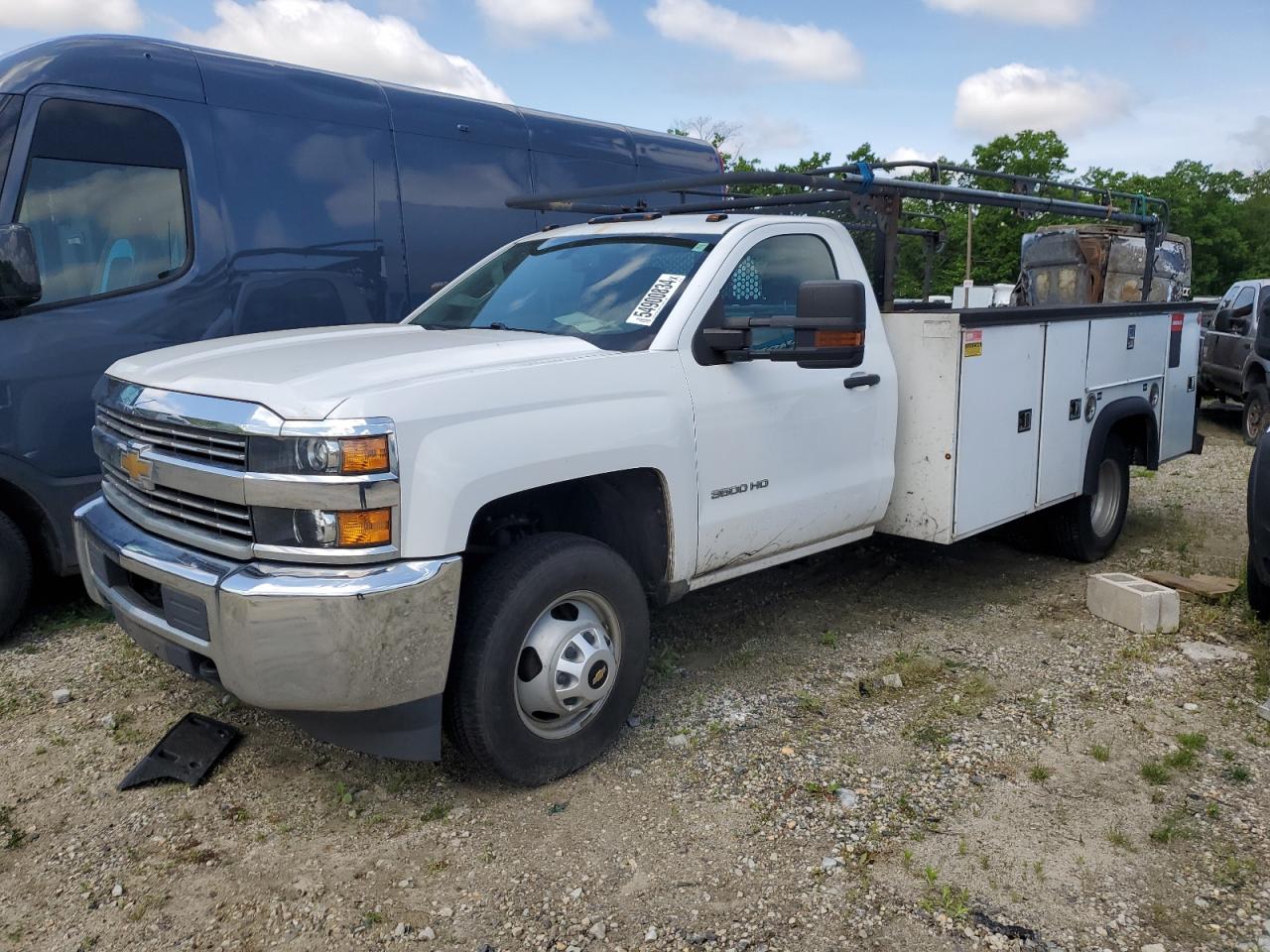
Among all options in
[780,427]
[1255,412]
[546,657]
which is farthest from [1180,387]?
[1255,412]

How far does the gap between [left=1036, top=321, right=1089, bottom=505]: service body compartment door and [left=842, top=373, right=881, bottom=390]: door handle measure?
1.34 meters

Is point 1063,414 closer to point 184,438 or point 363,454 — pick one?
point 363,454

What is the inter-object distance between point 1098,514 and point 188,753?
17.9 ft

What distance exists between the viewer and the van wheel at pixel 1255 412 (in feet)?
37.0

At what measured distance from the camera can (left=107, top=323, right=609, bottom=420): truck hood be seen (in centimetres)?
302

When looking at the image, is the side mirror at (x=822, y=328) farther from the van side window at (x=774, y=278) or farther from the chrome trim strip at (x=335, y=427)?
the chrome trim strip at (x=335, y=427)

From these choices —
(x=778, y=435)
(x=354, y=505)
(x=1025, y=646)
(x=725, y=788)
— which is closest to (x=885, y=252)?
(x=778, y=435)

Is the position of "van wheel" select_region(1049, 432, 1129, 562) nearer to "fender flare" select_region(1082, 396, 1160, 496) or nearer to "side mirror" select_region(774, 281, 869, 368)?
"fender flare" select_region(1082, 396, 1160, 496)

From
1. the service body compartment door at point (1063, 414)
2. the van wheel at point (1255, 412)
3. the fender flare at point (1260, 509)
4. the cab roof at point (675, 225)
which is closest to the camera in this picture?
the cab roof at point (675, 225)

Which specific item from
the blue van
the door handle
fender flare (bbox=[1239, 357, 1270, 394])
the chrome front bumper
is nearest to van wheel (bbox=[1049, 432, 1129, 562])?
the door handle

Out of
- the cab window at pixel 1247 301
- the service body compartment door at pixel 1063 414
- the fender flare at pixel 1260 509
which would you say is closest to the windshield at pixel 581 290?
the service body compartment door at pixel 1063 414

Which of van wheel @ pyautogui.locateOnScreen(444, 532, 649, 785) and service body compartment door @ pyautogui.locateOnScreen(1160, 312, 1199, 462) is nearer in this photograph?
van wheel @ pyautogui.locateOnScreen(444, 532, 649, 785)

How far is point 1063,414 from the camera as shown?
5.68 metres

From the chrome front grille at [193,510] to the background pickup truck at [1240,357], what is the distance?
11.0 metres
